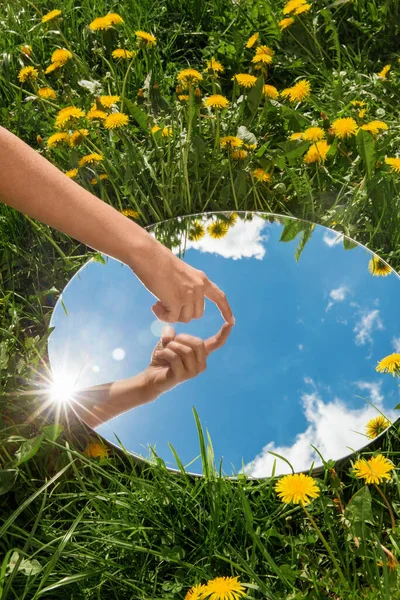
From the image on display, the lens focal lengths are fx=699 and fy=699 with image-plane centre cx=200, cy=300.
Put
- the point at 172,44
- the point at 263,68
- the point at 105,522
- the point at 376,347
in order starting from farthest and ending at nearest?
the point at 172,44 → the point at 263,68 → the point at 376,347 → the point at 105,522

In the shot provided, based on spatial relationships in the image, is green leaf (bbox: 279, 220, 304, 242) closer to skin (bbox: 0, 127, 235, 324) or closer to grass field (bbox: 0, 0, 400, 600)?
grass field (bbox: 0, 0, 400, 600)

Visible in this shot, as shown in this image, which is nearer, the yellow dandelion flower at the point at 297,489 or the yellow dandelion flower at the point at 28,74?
the yellow dandelion flower at the point at 297,489

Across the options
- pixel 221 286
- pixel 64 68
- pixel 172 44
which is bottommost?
pixel 221 286

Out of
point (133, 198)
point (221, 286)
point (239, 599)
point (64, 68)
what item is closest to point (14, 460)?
point (239, 599)

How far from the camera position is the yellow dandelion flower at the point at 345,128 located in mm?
2029

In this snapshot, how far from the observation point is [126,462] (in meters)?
1.61

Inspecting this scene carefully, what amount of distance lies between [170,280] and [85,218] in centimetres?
22

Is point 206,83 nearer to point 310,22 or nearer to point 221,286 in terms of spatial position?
point 310,22

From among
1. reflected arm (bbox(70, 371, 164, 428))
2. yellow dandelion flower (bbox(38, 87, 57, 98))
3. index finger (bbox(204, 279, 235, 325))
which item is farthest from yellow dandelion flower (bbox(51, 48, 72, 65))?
reflected arm (bbox(70, 371, 164, 428))

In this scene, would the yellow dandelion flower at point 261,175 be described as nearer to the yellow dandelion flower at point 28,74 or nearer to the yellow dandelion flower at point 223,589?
the yellow dandelion flower at point 28,74

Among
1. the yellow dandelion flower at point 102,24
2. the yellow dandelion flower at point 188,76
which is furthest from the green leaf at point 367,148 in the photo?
the yellow dandelion flower at point 102,24

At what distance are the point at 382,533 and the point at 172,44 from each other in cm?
203

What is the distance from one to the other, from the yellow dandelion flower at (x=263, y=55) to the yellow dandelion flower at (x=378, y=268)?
2.83 feet

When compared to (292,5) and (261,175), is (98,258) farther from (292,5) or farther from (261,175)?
(292,5)
